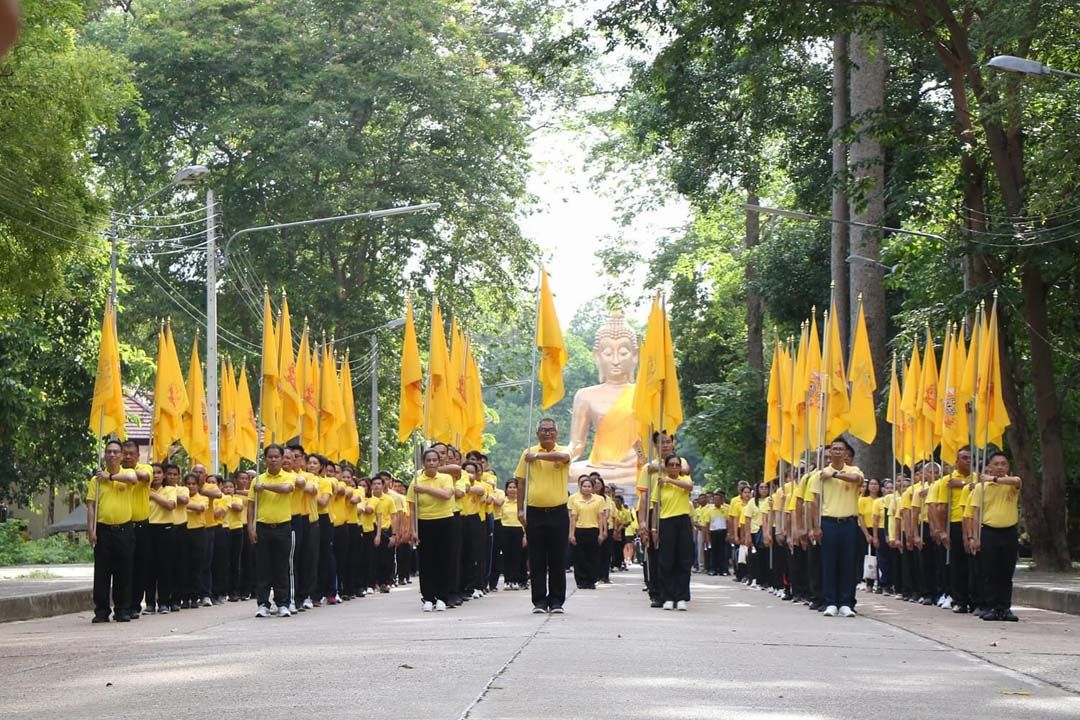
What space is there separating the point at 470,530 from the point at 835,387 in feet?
16.2

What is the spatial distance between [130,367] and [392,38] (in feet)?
35.3

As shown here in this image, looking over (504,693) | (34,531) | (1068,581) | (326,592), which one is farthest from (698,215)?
(504,693)

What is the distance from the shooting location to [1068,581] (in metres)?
25.2

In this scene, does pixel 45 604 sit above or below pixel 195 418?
below

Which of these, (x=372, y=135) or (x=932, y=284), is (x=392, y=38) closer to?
(x=372, y=135)

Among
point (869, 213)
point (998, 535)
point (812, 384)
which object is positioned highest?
point (869, 213)

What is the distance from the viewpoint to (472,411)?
24578 millimetres

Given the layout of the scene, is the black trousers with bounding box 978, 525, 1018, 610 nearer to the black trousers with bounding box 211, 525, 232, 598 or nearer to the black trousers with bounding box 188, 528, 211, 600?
the black trousers with bounding box 188, 528, 211, 600

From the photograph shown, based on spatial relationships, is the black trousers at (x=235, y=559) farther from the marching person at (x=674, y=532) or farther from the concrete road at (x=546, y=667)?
the marching person at (x=674, y=532)

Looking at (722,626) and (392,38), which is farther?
(392,38)

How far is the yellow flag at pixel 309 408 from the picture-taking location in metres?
25.6

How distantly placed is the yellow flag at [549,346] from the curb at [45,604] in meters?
6.11

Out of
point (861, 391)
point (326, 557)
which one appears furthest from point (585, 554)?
point (326, 557)

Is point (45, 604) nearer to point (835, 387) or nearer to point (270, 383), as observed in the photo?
point (270, 383)
